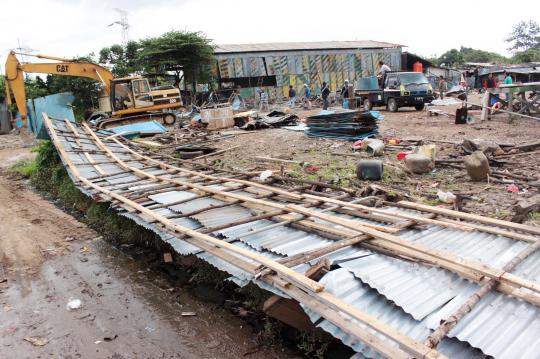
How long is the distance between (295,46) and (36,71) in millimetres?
22797

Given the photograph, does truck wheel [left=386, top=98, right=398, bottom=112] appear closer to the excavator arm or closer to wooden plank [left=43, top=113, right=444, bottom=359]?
the excavator arm

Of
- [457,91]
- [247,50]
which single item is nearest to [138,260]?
[457,91]

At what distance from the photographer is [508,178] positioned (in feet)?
24.4

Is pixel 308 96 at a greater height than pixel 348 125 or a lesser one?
A: greater

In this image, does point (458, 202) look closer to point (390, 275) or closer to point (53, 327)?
point (390, 275)

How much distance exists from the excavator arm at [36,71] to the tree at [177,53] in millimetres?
9338

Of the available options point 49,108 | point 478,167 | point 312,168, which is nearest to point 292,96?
point 49,108

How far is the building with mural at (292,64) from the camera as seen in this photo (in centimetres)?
3247

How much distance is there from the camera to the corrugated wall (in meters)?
32.5

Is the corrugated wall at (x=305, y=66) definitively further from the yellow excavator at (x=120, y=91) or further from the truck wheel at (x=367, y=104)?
the truck wheel at (x=367, y=104)

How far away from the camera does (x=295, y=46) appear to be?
35500 millimetres

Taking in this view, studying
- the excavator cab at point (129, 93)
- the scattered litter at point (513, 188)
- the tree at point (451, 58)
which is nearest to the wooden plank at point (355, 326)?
the scattered litter at point (513, 188)

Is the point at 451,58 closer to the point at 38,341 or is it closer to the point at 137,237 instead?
the point at 137,237

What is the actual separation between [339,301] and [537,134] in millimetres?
11947
